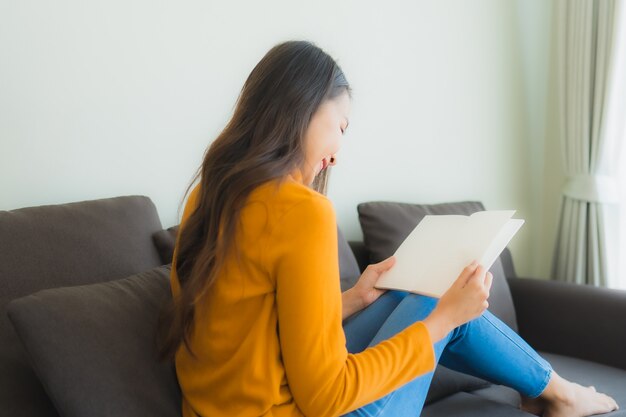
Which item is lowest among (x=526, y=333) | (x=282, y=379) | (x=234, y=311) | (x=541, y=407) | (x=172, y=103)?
(x=526, y=333)

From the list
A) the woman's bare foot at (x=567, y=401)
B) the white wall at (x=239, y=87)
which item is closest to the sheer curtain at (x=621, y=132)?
the white wall at (x=239, y=87)

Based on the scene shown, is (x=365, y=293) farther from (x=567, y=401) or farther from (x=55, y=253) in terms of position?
(x=55, y=253)

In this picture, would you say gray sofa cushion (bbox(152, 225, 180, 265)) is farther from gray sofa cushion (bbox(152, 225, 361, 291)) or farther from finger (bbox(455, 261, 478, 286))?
finger (bbox(455, 261, 478, 286))

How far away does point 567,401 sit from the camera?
144cm

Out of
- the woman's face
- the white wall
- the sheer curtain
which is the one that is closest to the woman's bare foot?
the woman's face

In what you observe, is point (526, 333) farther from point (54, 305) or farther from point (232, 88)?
point (54, 305)

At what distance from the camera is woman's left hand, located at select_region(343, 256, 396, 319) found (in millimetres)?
1392

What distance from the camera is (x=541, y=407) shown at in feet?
4.84

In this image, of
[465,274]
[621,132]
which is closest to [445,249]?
[465,274]

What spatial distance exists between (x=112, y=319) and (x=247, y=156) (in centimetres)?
39

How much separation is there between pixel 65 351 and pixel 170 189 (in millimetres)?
743

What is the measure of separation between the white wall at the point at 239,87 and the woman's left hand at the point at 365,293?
60cm

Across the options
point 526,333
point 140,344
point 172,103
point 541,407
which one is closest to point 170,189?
point 172,103

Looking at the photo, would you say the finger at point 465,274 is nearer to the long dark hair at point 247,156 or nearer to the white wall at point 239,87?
the long dark hair at point 247,156
